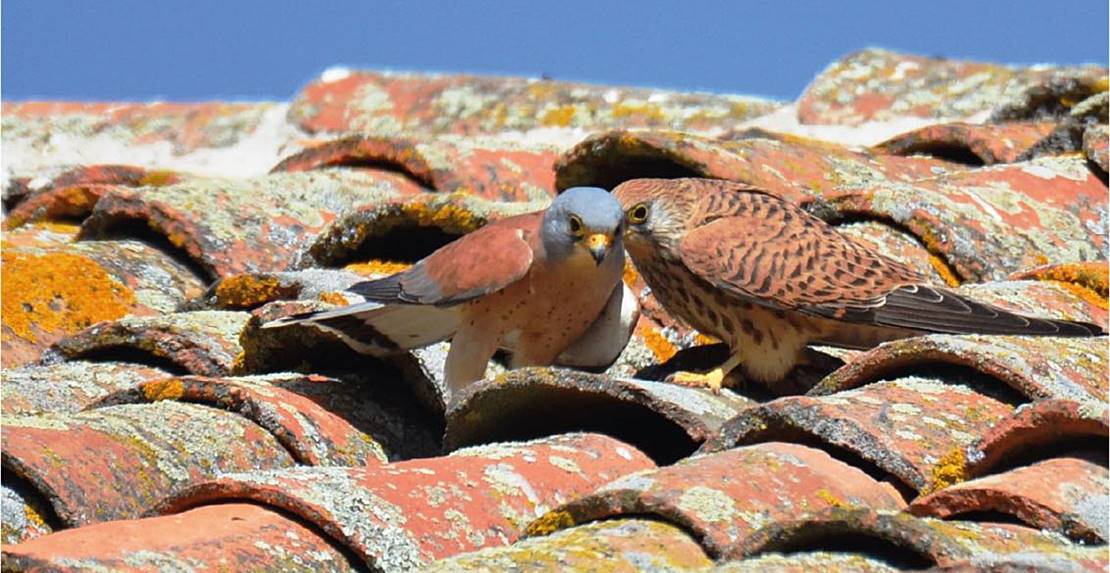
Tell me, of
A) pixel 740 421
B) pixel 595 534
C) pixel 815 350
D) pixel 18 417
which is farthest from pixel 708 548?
pixel 815 350

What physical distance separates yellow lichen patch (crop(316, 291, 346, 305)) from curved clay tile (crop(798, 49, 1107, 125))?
4098 millimetres

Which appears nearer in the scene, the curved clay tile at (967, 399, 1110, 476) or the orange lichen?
the curved clay tile at (967, 399, 1110, 476)

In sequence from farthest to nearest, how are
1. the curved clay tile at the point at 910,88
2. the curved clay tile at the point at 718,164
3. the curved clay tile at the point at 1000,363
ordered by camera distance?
the curved clay tile at the point at 910,88
the curved clay tile at the point at 718,164
the curved clay tile at the point at 1000,363

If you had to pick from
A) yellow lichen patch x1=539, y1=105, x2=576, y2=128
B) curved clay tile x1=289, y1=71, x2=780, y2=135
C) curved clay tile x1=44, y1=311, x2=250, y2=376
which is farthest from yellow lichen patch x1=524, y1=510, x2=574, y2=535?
yellow lichen patch x1=539, y1=105, x2=576, y2=128

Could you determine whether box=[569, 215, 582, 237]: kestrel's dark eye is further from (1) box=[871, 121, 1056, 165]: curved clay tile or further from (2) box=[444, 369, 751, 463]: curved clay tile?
(1) box=[871, 121, 1056, 165]: curved clay tile

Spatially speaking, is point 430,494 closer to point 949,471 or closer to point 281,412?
point 281,412

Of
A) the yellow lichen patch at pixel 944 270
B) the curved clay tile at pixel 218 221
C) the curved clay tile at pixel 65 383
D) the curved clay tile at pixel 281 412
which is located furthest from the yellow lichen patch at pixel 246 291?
the yellow lichen patch at pixel 944 270

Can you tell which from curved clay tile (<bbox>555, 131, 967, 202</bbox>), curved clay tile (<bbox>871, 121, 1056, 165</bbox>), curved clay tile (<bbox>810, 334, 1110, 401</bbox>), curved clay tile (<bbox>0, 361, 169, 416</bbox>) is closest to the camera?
curved clay tile (<bbox>810, 334, 1110, 401</bbox>)

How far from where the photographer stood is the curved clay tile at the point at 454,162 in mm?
7070

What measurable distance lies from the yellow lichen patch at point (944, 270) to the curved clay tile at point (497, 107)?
360 cm

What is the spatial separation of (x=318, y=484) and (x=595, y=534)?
597 millimetres

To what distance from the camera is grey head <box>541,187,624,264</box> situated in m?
4.78

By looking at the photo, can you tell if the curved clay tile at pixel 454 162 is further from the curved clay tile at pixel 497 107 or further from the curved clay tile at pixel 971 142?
Result: the curved clay tile at pixel 497 107

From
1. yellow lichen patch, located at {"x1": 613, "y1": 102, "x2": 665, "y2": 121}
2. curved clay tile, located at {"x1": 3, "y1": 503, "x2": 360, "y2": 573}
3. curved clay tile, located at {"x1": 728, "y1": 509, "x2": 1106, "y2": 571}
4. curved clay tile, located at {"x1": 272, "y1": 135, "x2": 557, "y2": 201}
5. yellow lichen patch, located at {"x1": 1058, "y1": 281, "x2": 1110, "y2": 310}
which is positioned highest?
yellow lichen patch, located at {"x1": 613, "y1": 102, "x2": 665, "y2": 121}
